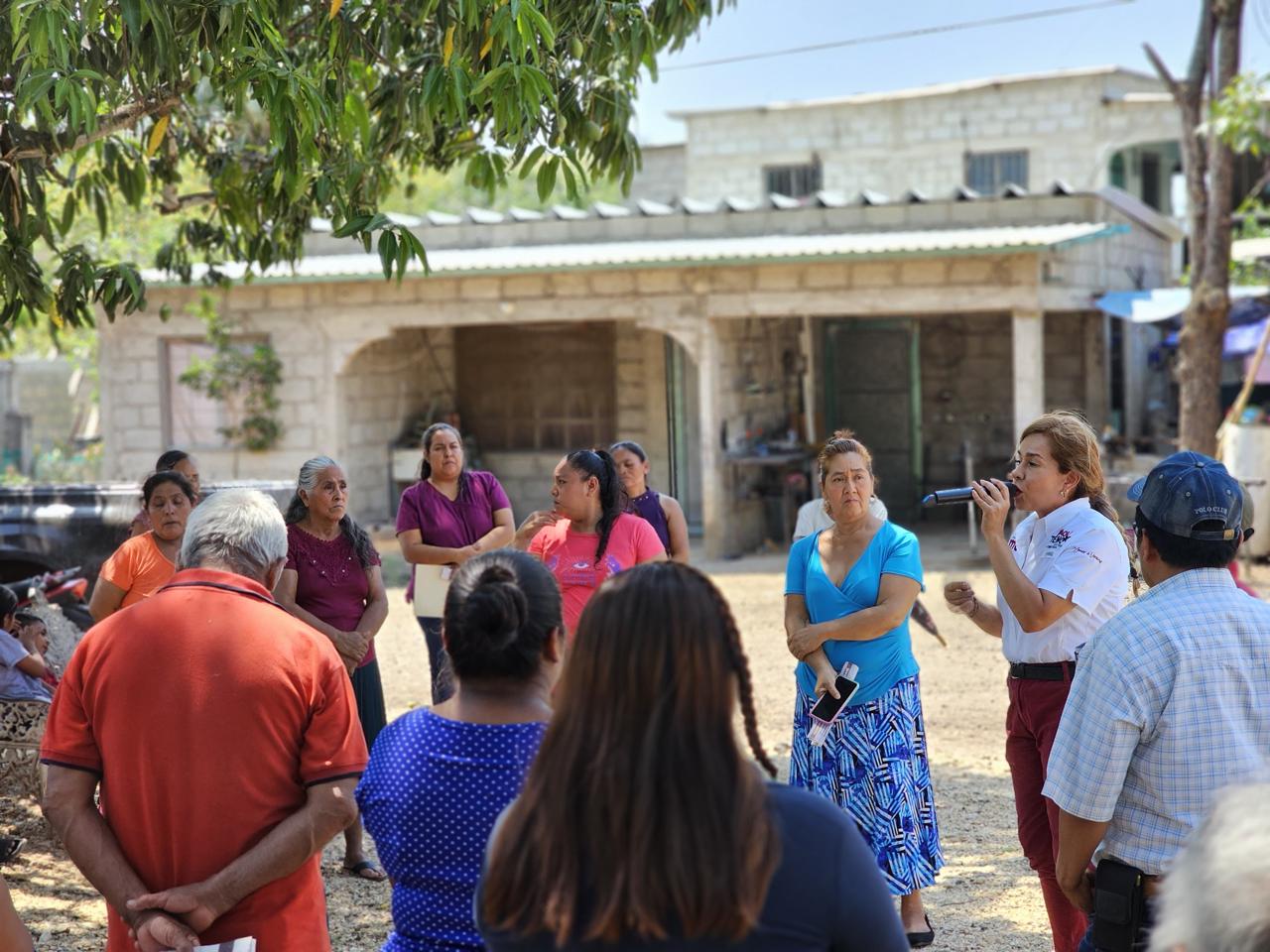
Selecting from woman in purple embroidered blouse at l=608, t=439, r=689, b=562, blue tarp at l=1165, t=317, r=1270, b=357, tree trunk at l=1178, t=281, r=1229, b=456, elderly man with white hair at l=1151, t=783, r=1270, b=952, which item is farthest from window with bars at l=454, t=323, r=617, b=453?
elderly man with white hair at l=1151, t=783, r=1270, b=952

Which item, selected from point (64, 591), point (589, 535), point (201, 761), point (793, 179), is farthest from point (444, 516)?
point (793, 179)

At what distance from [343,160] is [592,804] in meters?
4.69

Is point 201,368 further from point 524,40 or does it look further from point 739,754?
point 739,754

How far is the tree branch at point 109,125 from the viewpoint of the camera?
5.31 metres

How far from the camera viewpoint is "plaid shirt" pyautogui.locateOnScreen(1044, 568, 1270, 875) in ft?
9.20

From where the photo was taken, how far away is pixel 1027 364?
14.0m

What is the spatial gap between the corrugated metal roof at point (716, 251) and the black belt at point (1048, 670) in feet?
31.7

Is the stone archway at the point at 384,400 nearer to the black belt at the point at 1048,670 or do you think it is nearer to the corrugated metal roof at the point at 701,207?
the corrugated metal roof at the point at 701,207

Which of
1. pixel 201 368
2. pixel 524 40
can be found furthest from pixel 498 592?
pixel 201 368

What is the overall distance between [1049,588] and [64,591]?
670 centimetres

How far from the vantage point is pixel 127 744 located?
9.49ft

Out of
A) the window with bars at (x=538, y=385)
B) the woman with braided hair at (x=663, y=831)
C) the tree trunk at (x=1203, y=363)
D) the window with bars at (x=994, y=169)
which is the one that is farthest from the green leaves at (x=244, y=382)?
the woman with braided hair at (x=663, y=831)

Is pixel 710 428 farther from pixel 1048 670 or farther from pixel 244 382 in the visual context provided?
pixel 1048 670

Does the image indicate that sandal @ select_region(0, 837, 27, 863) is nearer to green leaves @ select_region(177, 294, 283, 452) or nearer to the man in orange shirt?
the man in orange shirt
